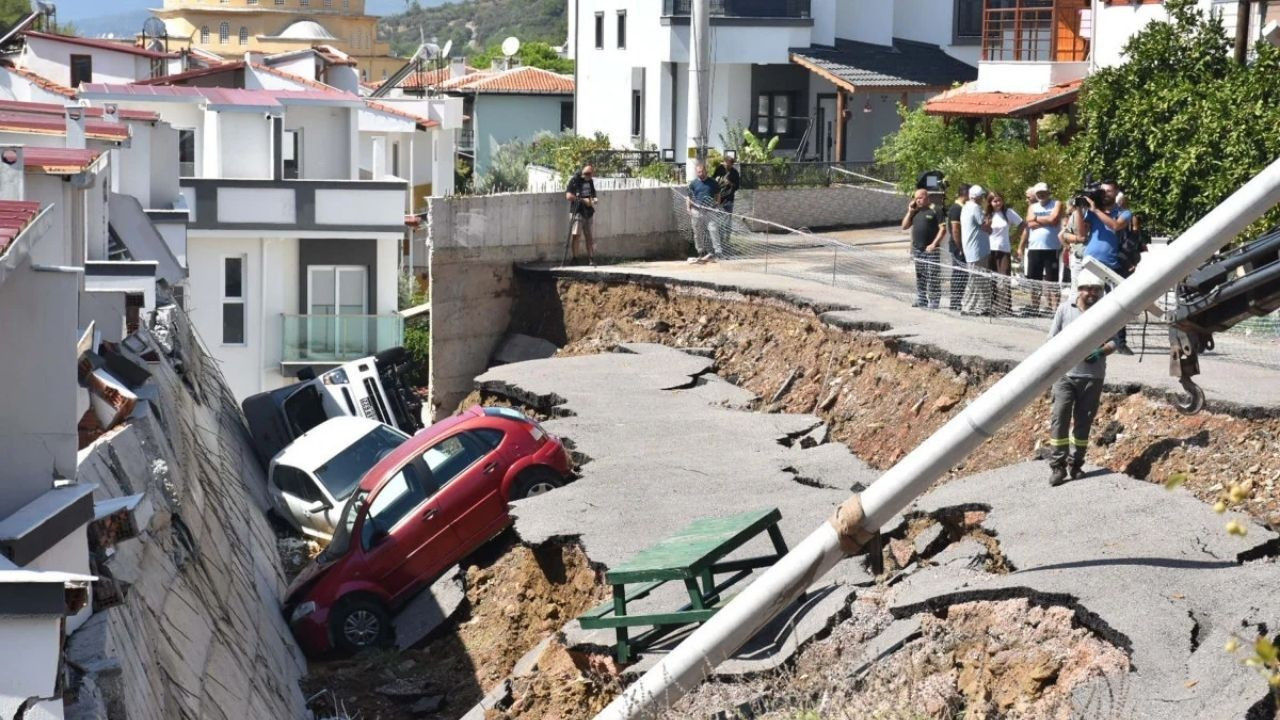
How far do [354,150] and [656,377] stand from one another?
16628mm

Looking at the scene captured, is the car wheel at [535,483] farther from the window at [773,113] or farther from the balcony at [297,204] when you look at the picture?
the window at [773,113]

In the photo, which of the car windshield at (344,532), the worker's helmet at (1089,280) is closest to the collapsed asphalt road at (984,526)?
the worker's helmet at (1089,280)

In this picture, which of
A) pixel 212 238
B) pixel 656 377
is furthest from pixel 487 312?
pixel 212 238

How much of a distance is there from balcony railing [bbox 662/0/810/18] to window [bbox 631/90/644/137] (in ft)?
10.8

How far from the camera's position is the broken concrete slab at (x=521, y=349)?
27.1 m

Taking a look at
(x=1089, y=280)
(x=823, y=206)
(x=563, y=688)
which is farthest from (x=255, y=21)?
(x=1089, y=280)

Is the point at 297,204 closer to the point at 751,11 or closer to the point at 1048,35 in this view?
the point at 1048,35

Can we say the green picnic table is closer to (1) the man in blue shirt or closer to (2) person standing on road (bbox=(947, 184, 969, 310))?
(1) the man in blue shirt

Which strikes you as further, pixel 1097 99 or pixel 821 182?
pixel 821 182

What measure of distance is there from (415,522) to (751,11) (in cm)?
3250

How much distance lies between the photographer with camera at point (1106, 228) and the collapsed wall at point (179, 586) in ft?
28.4

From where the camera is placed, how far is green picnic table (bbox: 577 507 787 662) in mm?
12047

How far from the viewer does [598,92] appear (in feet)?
172

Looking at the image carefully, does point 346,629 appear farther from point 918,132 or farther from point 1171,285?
point 918,132
